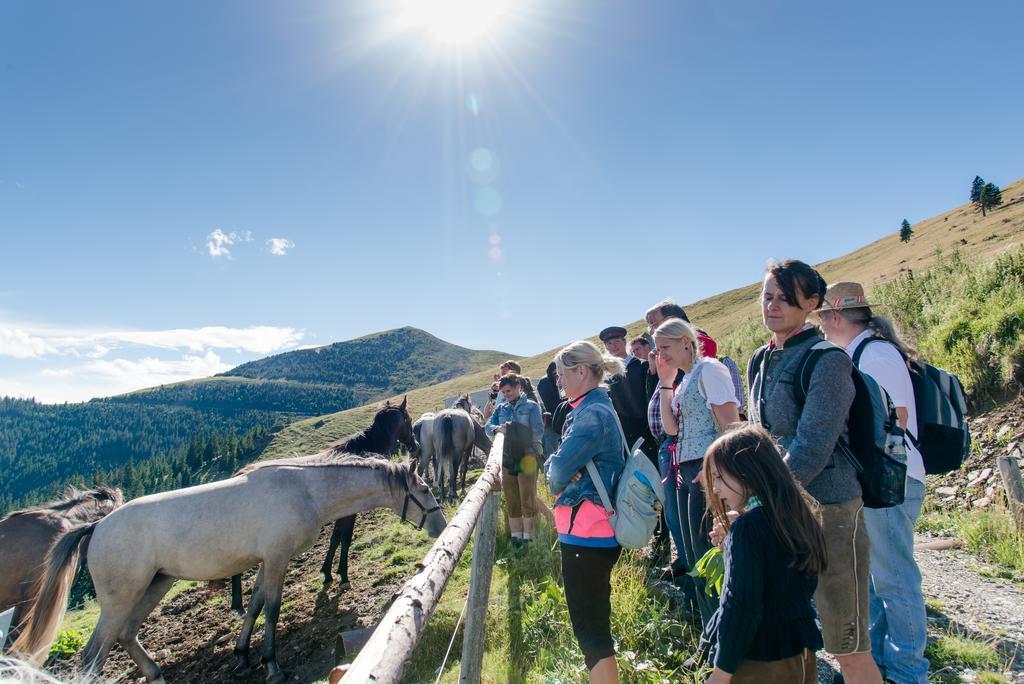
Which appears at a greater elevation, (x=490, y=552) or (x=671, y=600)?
(x=490, y=552)

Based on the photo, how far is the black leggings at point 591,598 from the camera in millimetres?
2656

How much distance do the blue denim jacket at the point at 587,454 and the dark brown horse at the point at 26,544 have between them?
24.4 ft

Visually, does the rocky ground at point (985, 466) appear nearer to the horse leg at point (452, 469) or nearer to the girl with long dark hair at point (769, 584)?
the girl with long dark hair at point (769, 584)

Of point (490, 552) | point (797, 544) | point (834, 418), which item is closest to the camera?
point (797, 544)

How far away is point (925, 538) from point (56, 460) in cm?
23768

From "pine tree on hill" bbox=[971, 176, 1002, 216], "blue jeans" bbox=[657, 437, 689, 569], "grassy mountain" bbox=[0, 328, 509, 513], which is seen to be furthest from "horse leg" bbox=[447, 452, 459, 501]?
"grassy mountain" bbox=[0, 328, 509, 513]

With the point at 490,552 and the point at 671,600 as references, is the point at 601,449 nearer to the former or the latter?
the point at 490,552

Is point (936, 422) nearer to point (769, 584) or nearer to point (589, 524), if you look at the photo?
point (769, 584)

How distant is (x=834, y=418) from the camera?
2.19 m

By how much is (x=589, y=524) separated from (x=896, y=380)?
207 centimetres

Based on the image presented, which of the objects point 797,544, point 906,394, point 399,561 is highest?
point 906,394

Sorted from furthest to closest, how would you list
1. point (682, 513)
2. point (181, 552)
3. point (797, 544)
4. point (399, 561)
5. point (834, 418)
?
point (399, 561)
point (181, 552)
point (682, 513)
point (834, 418)
point (797, 544)

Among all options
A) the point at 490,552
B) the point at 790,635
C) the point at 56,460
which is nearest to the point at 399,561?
the point at 490,552

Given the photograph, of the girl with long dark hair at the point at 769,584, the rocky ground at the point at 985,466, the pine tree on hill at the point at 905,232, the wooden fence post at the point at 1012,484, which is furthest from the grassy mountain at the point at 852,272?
the girl with long dark hair at the point at 769,584
